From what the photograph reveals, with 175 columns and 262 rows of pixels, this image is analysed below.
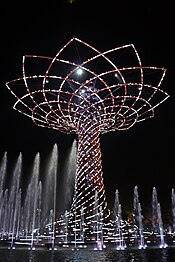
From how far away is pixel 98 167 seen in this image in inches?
993

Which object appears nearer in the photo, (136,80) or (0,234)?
(136,80)

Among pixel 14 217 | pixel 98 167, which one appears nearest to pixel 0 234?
pixel 14 217

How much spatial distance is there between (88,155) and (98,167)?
1.60 metres

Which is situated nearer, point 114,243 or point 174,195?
point 114,243

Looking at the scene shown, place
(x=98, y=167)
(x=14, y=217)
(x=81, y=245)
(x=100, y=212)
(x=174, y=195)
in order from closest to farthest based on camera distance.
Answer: (x=81, y=245) < (x=100, y=212) < (x=98, y=167) < (x=14, y=217) < (x=174, y=195)

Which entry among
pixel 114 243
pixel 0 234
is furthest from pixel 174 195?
pixel 0 234

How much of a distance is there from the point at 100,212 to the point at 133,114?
10234mm

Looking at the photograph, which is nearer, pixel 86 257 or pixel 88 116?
pixel 86 257

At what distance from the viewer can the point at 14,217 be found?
33.3m

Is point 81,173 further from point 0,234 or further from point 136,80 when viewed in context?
point 0,234

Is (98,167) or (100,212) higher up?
(98,167)

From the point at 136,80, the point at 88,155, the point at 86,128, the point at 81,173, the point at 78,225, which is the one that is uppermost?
the point at 136,80

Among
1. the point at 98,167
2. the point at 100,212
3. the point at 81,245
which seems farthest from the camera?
the point at 98,167

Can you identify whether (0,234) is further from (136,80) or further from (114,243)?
(136,80)
